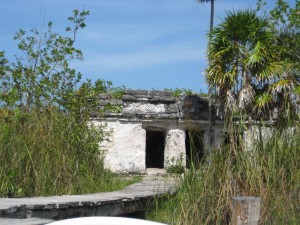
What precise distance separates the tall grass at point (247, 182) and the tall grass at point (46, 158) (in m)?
2.00

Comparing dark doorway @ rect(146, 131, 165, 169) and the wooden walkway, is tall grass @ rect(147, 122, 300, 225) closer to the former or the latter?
the wooden walkway

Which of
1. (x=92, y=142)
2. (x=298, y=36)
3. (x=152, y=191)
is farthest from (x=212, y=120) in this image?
(x=152, y=191)

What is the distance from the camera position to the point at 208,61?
15.8m

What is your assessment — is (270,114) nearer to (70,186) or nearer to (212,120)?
(212,120)

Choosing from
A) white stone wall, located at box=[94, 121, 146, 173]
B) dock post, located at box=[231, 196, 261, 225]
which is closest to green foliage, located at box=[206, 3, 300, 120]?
white stone wall, located at box=[94, 121, 146, 173]

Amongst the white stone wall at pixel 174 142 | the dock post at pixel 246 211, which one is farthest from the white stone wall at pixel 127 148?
the dock post at pixel 246 211

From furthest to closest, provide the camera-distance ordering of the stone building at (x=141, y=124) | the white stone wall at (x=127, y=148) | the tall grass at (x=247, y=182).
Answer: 1. the white stone wall at (x=127, y=148)
2. the stone building at (x=141, y=124)
3. the tall grass at (x=247, y=182)

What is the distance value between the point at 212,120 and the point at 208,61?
1696 millimetres

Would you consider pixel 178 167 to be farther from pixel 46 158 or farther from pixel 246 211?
pixel 246 211

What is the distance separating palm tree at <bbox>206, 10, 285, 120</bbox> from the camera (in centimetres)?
1497

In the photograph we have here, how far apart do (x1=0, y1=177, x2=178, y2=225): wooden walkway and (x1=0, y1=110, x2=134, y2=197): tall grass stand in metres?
1.13

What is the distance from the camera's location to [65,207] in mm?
5320

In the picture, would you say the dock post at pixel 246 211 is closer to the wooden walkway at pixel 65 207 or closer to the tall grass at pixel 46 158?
the wooden walkway at pixel 65 207

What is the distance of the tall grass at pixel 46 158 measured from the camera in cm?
706
